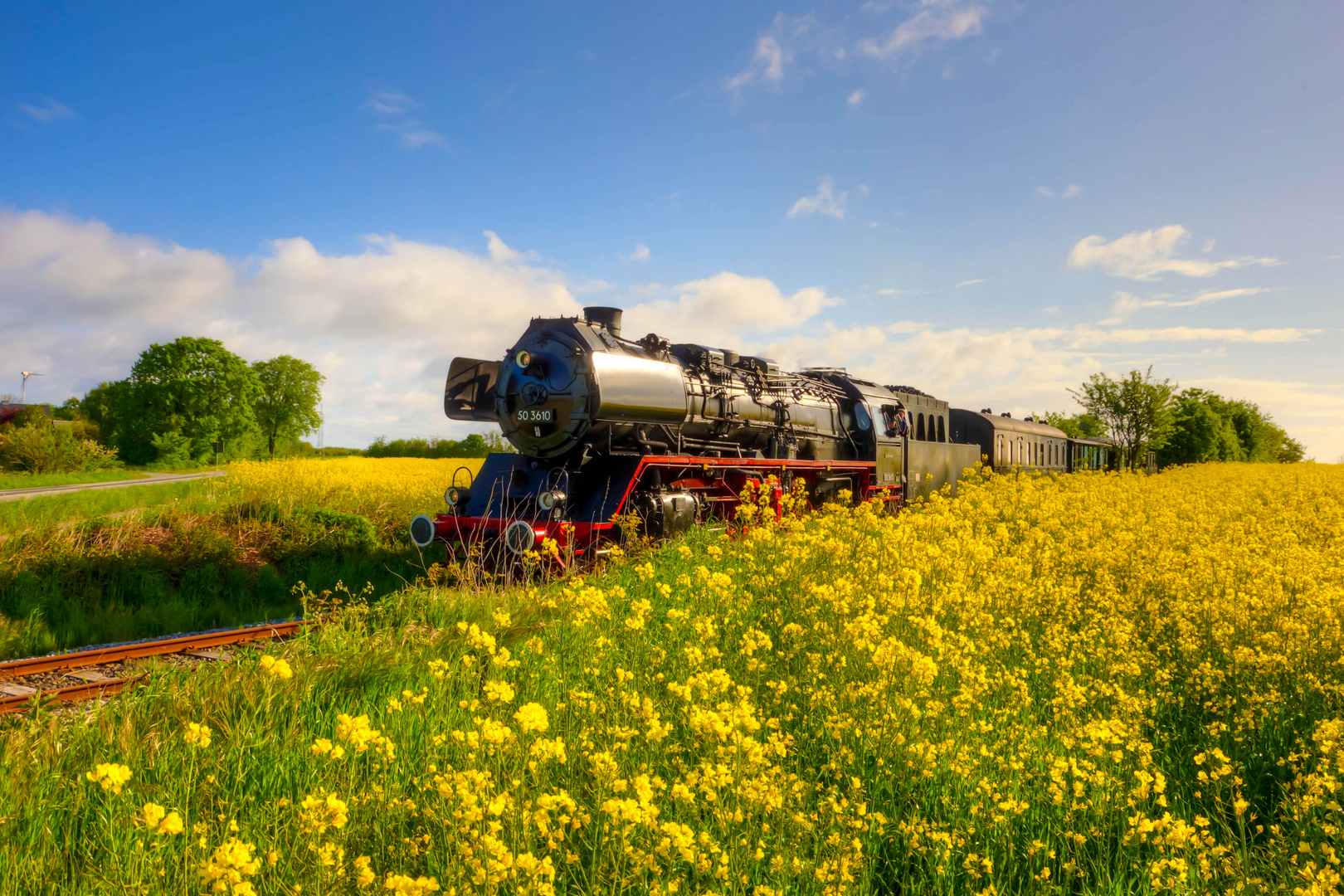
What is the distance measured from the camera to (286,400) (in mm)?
54875

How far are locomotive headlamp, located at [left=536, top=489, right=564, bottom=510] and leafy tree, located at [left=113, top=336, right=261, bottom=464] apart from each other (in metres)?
42.5

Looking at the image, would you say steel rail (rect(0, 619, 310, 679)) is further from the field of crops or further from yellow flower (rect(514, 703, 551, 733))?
yellow flower (rect(514, 703, 551, 733))

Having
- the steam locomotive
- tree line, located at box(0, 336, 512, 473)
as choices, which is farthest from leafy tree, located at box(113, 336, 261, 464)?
the steam locomotive

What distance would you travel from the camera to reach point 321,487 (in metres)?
14.4

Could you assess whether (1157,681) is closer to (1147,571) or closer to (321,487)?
(1147,571)

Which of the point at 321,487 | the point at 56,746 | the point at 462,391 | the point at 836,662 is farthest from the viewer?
the point at 321,487

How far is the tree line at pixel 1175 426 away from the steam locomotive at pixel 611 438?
29.2 m

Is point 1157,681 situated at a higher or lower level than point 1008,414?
lower

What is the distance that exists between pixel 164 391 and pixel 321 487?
36.5m

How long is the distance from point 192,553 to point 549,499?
6.78 meters

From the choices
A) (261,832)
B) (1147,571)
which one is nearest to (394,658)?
(261,832)

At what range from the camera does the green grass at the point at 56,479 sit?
21.7 metres

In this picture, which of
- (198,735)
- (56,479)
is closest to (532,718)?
(198,735)

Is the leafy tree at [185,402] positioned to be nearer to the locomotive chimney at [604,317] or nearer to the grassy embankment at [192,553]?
the grassy embankment at [192,553]
